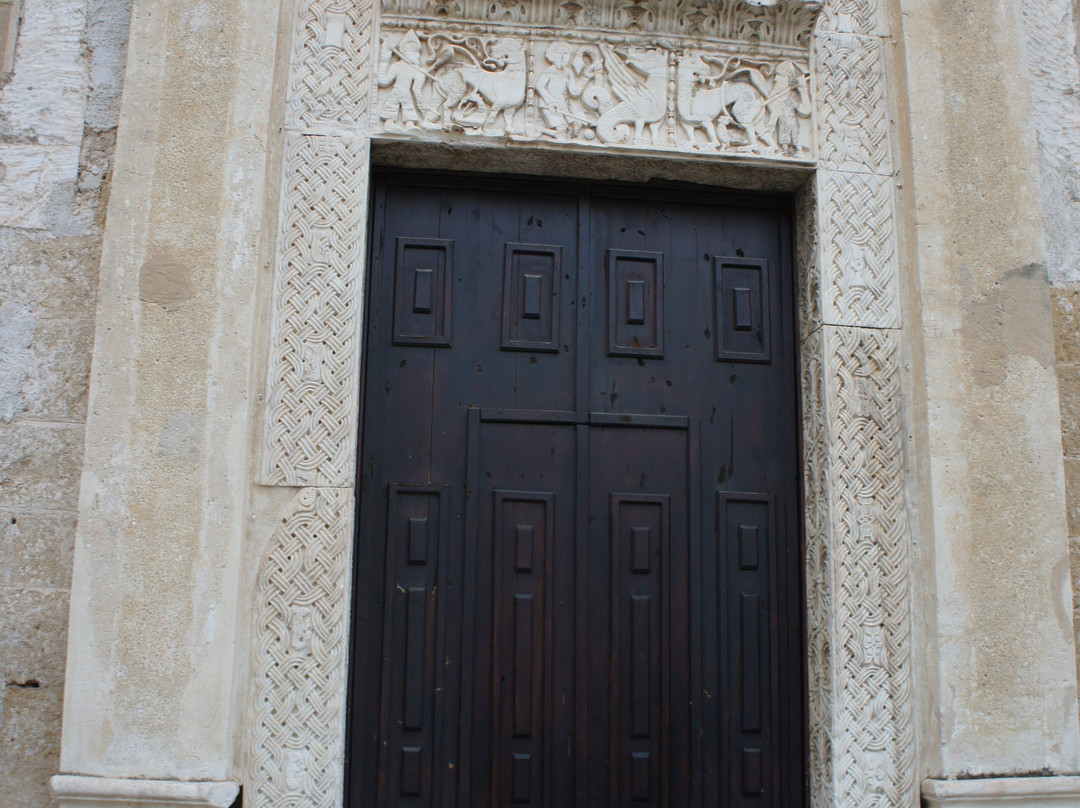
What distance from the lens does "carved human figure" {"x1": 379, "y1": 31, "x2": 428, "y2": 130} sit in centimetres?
308

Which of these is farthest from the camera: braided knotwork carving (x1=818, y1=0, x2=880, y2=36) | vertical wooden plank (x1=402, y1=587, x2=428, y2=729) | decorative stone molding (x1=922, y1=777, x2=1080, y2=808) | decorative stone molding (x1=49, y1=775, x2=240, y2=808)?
braided knotwork carving (x1=818, y1=0, x2=880, y2=36)

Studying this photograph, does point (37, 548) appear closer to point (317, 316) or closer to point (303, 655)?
point (303, 655)

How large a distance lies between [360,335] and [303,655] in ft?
3.39

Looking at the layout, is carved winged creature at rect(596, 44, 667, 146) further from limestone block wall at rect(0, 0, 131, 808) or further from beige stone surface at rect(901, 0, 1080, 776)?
limestone block wall at rect(0, 0, 131, 808)

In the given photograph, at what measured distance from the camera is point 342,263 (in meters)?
2.95

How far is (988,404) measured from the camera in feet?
9.54

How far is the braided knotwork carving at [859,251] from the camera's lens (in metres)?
3.07

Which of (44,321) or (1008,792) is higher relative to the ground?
(44,321)

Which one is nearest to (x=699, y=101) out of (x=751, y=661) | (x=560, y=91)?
(x=560, y=91)

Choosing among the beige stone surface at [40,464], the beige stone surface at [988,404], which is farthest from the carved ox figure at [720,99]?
the beige stone surface at [40,464]

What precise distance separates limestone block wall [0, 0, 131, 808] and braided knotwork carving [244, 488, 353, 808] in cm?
63

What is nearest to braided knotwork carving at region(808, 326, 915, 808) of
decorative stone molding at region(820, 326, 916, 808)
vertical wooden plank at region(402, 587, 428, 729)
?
decorative stone molding at region(820, 326, 916, 808)

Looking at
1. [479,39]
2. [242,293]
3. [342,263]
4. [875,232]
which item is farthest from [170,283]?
[875,232]

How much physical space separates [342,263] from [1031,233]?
92.1 inches
